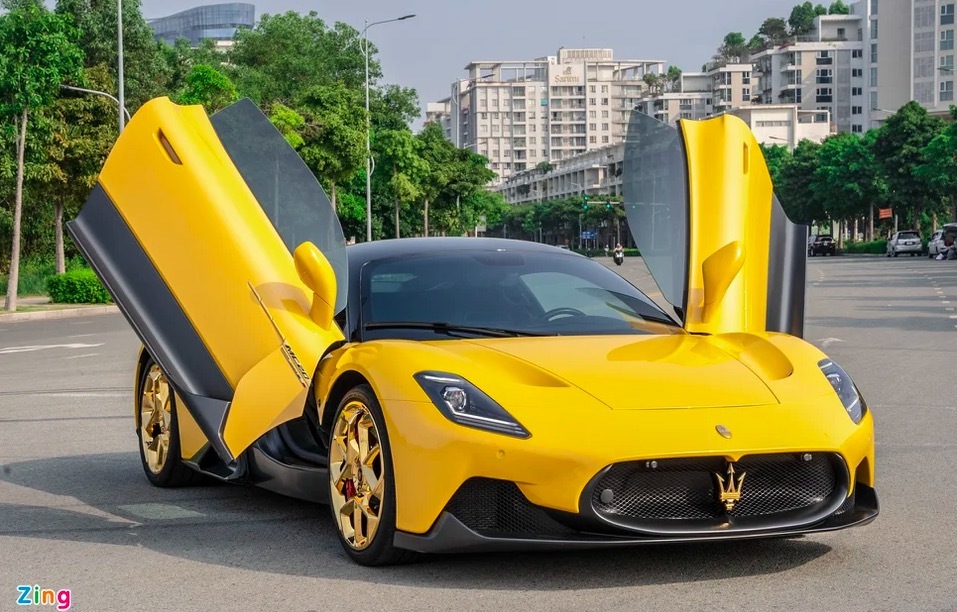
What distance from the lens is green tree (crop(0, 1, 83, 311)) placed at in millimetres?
32125

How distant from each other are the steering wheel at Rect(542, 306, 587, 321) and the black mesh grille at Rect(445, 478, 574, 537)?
141cm

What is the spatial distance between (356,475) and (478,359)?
64 centimetres

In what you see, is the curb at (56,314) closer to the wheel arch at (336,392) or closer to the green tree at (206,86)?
the green tree at (206,86)

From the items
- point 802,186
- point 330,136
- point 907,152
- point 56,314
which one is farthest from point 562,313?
point 802,186

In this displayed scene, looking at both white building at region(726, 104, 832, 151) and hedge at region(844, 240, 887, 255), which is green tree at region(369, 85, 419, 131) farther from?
white building at region(726, 104, 832, 151)

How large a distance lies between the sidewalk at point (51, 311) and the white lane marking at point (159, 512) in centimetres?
2529

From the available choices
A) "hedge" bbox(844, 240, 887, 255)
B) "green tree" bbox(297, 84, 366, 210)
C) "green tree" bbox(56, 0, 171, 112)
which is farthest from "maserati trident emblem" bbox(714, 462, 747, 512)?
"hedge" bbox(844, 240, 887, 255)

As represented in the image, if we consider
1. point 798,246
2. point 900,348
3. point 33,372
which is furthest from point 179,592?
point 900,348

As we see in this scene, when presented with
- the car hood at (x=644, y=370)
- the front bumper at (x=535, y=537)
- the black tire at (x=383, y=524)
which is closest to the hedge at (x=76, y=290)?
the car hood at (x=644, y=370)

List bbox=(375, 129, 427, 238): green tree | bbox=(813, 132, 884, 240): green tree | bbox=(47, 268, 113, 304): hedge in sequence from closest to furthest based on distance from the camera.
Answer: bbox=(47, 268, 113, 304): hedge < bbox=(375, 129, 427, 238): green tree < bbox=(813, 132, 884, 240): green tree

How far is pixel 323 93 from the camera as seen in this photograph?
2185 inches

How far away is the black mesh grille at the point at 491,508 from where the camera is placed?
4824 millimetres

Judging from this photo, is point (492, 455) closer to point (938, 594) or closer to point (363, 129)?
point (938, 594)

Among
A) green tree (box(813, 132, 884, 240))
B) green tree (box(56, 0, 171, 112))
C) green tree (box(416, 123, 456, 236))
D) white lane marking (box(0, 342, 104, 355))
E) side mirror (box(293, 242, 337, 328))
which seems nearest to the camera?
side mirror (box(293, 242, 337, 328))
